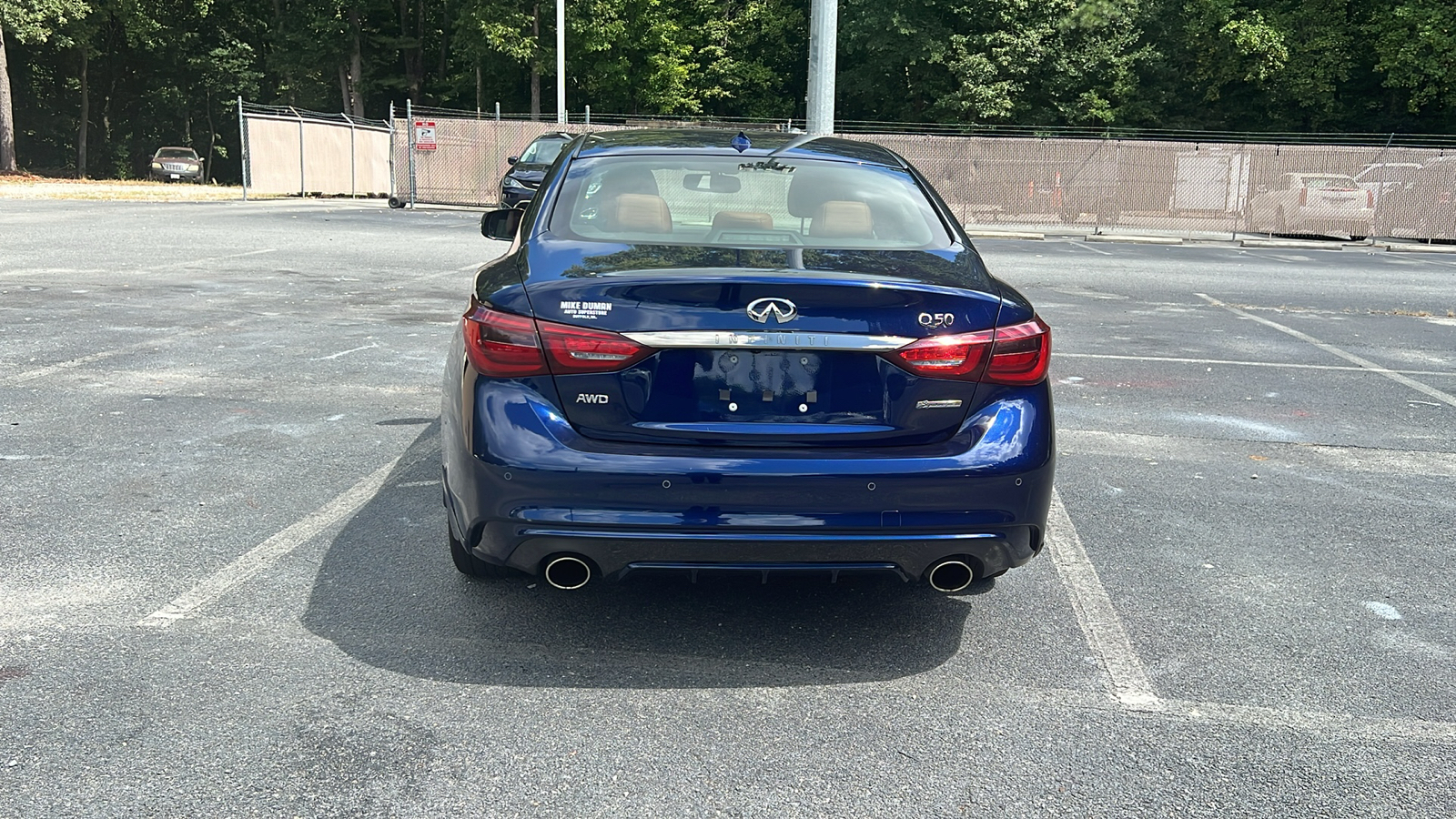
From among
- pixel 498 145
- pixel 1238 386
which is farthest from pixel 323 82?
pixel 1238 386

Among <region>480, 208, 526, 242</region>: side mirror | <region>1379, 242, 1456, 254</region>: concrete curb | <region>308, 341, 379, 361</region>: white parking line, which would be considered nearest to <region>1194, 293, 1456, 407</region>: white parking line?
<region>480, 208, 526, 242</region>: side mirror

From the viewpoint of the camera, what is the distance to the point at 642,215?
4215mm

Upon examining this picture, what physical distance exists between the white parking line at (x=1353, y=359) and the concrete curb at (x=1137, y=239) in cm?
1246

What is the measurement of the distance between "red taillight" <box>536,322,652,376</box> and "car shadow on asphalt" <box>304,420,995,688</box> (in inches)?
33.7

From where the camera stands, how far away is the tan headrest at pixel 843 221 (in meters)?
4.27

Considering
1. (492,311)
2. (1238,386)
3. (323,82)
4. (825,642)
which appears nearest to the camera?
(492,311)

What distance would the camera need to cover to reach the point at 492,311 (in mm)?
3584

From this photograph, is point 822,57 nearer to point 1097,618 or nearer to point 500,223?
point 500,223

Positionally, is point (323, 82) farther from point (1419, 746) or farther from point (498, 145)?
point (1419, 746)

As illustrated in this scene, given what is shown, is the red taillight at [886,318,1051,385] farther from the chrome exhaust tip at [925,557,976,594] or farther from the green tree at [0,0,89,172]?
the green tree at [0,0,89,172]

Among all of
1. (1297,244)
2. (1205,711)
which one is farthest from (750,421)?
(1297,244)

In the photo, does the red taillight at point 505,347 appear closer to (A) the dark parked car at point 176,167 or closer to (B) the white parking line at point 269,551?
(B) the white parking line at point 269,551

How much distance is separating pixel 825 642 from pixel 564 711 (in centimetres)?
90

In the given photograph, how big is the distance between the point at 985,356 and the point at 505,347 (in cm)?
135
